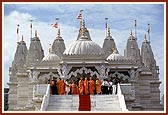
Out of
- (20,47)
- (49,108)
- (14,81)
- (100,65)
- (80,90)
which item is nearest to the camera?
(49,108)

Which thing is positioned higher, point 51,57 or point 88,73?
point 51,57

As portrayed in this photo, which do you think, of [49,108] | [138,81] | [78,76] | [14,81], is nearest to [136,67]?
[138,81]

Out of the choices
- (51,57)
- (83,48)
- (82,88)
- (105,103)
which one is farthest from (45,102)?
(51,57)

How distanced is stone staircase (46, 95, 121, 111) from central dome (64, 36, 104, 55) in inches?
263

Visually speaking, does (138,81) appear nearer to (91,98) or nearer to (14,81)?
Answer: (91,98)

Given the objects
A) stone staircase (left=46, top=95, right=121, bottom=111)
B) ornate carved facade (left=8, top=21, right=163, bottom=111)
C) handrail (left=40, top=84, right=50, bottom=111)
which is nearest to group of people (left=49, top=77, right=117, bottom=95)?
ornate carved facade (left=8, top=21, right=163, bottom=111)

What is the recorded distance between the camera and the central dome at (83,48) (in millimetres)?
28375

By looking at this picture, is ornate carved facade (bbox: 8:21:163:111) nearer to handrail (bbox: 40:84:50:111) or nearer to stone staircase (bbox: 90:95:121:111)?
handrail (bbox: 40:84:50:111)

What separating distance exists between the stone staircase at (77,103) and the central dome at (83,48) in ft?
21.9

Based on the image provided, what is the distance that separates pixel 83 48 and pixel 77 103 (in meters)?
7.97

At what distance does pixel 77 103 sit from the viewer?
21.1m

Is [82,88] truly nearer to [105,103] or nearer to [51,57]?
[105,103]

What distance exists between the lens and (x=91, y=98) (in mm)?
21609

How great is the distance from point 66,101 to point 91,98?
1.11 meters
